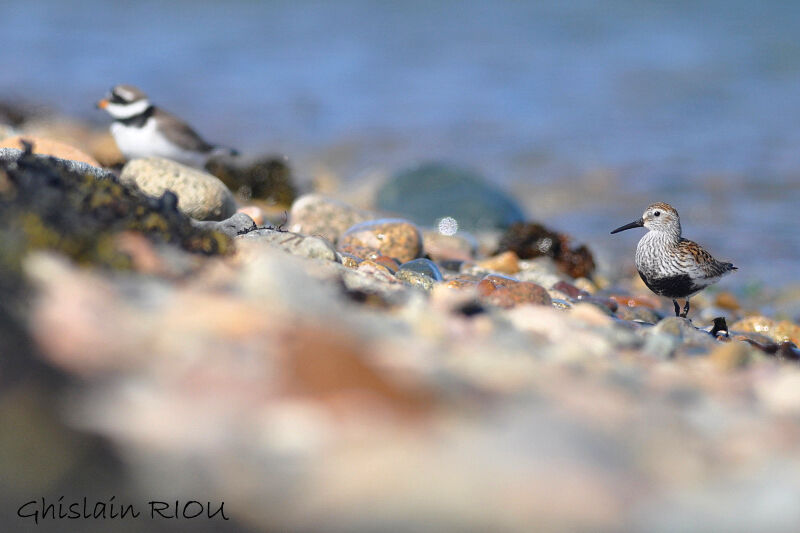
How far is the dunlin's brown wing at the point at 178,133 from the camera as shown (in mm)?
8070

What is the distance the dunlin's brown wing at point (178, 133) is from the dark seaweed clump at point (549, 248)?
11.3 ft

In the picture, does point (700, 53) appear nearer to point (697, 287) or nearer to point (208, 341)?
point (697, 287)

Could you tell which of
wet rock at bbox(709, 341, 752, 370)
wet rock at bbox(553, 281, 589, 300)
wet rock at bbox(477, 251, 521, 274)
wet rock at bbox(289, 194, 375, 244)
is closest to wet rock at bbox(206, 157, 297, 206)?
wet rock at bbox(289, 194, 375, 244)

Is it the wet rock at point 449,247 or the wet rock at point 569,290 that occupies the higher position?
the wet rock at point 449,247

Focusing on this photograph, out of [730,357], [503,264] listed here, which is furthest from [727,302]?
[730,357]

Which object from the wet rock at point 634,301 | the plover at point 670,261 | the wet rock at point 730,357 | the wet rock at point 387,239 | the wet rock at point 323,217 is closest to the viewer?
the wet rock at point 730,357

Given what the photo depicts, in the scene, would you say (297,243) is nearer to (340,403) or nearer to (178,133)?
(340,403)

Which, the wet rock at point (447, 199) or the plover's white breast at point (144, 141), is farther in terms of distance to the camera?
the wet rock at point (447, 199)

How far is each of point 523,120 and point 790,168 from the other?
218 inches

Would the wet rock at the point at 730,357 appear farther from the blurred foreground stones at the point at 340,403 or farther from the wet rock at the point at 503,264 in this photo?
the wet rock at the point at 503,264

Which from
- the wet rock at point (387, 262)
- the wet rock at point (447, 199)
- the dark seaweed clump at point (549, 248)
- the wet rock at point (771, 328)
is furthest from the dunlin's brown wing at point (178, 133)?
the wet rock at point (771, 328)

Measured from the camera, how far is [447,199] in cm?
1098

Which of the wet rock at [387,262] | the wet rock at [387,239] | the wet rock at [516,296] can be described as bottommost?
the wet rock at [516,296]

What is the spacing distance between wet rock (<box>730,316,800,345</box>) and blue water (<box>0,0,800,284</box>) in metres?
2.68
